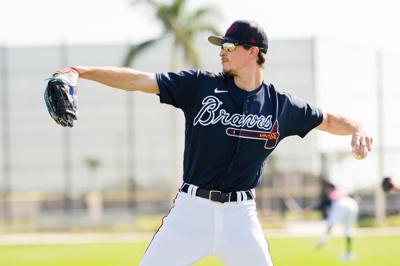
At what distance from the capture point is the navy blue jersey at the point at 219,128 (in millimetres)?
5488

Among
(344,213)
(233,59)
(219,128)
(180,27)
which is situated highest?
(180,27)

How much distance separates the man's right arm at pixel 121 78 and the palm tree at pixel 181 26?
29.6 metres

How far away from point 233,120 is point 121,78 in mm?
814

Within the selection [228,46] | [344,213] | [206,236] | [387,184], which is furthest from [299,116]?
[344,213]

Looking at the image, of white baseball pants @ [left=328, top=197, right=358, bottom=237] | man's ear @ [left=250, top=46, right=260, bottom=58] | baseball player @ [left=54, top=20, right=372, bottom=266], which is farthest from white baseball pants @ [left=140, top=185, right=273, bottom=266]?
white baseball pants @ [left=328, top=197, right=358, bottom=237]

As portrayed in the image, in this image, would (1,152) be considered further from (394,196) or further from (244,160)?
(244,160)

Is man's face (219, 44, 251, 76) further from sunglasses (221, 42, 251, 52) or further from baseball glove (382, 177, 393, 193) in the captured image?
baseball glove (382, 177, 393, 193)

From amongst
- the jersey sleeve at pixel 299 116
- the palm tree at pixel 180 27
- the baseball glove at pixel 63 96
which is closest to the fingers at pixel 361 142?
the jersey sleeve at pixel 299 116

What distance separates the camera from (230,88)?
566 cm

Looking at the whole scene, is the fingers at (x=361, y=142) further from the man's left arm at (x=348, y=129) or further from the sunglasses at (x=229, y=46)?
the sunglasses at (x=229, y=46)

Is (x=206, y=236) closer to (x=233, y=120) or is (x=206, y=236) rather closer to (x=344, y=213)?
(x=233, y=120)

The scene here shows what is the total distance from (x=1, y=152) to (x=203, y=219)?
35.8 meters

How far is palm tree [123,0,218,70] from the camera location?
1379 inches

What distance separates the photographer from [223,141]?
5508 mm
